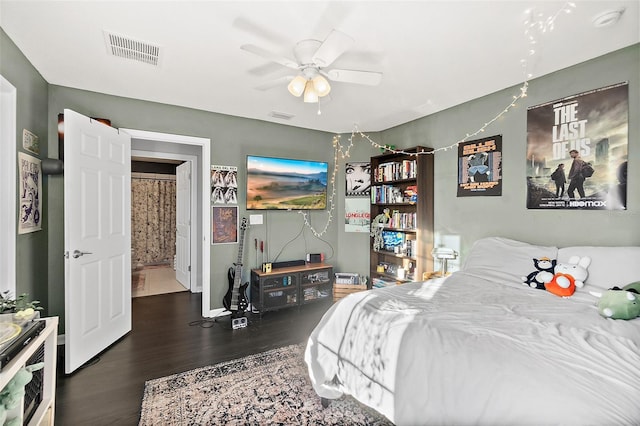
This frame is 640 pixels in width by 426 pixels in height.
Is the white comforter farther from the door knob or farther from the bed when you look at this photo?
the door knob

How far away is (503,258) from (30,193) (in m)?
3.98

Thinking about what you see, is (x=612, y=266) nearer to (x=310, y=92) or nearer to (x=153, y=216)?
(x=310, y=92)

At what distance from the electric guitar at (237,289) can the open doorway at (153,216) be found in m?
3.14

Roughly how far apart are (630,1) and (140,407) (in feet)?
12.8

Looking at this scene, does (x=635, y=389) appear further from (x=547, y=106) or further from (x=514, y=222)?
(x=547, y=106)

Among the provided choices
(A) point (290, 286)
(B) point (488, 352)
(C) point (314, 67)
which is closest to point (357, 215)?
(A) point (290, 286)

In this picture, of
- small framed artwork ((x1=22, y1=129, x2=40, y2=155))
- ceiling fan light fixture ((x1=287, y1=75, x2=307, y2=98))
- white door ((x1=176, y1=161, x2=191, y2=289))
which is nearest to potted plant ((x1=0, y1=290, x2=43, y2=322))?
small framed artwork ((x1=22, y1=129, x2=40, y2=155))

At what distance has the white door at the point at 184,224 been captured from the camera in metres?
4.90

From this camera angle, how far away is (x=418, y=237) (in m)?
3.57

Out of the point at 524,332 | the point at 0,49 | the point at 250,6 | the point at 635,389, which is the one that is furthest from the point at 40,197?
the point at 635,389

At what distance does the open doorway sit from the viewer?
6543 millimetres

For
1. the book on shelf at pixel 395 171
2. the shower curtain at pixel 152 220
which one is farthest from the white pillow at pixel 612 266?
the shower curtain at pixel 152 220

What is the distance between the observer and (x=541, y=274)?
2.21m

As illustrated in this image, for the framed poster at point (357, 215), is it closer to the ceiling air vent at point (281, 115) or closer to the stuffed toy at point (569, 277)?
the ceiling air vent at point (281, 115)
